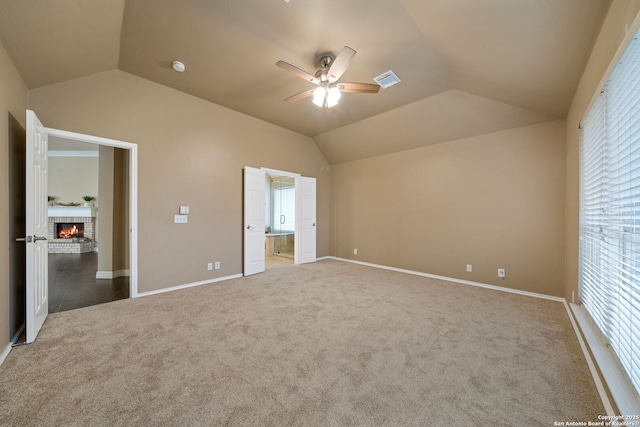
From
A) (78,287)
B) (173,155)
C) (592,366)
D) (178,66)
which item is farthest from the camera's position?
(78,287)

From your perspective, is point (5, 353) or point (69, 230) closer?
point (5, 353)

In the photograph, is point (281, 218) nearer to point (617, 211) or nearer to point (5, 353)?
point (5, 353)

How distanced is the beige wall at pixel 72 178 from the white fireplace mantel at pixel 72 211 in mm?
303

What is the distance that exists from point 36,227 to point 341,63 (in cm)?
334

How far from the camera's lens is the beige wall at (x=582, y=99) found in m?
1.54

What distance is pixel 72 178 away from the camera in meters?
8.08

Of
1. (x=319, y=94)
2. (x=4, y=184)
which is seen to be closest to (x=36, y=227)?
(x=4, y=184)

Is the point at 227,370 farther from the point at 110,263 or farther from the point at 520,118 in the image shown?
the point at 520,118

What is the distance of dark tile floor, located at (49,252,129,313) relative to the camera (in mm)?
3312

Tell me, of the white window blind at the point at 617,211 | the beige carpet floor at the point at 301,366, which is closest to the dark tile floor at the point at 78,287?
the beige carpet floor at the point at 301,366

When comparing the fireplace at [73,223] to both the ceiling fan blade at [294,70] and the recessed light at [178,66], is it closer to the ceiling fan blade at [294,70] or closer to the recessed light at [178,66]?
the recessed light at [178,66]

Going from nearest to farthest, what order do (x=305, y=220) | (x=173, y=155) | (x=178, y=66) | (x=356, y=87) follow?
(x=356, y=87) → (x=178, y=66) → (x=173, y=155) → (x=305, y=220)

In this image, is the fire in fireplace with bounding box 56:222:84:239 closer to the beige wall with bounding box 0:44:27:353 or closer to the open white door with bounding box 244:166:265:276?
the open white door with bounding box 244:166:265:276

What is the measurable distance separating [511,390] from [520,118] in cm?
361
